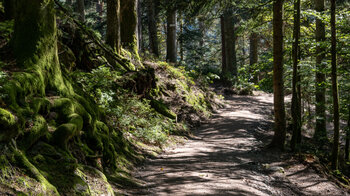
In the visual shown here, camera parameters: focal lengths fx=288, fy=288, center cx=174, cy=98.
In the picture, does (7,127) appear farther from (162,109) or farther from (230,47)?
(230,47)

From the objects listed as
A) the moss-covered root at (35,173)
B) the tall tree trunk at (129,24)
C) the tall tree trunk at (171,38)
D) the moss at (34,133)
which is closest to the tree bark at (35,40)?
the moss at (34,133)

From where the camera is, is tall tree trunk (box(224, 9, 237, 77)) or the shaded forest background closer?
the shaded forest background

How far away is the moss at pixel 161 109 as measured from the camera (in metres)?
12.0

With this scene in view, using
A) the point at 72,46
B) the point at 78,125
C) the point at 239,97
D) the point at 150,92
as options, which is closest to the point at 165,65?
the point at 150,92

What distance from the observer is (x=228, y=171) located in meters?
7.07

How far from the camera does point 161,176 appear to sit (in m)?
6.41

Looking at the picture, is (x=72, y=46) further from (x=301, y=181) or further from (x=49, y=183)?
(x=301, y=181)

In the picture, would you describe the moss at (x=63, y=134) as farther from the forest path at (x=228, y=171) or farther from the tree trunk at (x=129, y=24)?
the tree trunk at (x=129, y=24)

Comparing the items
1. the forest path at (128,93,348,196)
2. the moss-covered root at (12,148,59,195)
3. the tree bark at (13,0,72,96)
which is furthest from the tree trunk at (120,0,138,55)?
the moss-covered root at (12,148,59,195)

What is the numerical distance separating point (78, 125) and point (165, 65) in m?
12.2

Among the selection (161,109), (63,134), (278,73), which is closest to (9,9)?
(63,134)

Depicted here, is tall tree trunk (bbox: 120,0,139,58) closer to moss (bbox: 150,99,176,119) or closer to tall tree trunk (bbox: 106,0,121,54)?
tall tree trunk (bbox: 106,0,121,54)

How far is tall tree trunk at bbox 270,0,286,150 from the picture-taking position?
30.5ft

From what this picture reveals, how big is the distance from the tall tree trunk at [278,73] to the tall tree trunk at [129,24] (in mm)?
7109
